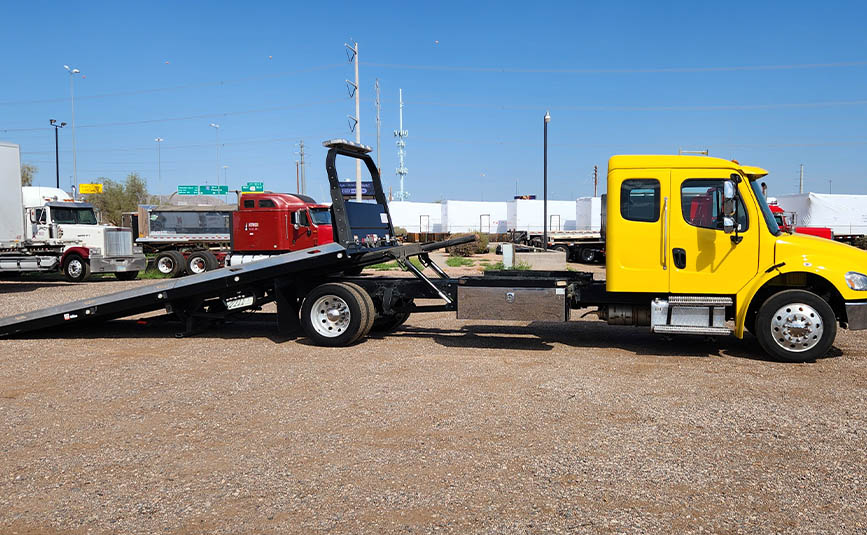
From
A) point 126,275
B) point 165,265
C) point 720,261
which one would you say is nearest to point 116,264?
point 126,275

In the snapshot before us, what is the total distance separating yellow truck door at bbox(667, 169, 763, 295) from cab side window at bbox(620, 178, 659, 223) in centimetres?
20

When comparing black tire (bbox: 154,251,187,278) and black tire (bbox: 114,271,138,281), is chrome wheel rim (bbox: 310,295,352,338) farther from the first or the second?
black tire (bbox: 114,271,138,281)

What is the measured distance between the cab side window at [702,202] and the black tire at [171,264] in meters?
18.7

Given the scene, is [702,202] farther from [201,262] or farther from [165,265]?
[165,265]

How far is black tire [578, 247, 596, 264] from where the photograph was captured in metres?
28.0

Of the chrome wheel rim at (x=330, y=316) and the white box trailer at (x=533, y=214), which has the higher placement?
the white box trailer at (x=533, y=214)

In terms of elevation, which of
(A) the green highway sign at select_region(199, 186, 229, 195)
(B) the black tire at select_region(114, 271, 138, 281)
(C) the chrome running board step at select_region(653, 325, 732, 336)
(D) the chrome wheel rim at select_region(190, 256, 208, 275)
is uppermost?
(A) the green highway sign at select_region(199, 186, 229, 195)

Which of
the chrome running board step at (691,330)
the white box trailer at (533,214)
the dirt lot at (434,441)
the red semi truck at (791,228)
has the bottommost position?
the dirt lot at (434,441)

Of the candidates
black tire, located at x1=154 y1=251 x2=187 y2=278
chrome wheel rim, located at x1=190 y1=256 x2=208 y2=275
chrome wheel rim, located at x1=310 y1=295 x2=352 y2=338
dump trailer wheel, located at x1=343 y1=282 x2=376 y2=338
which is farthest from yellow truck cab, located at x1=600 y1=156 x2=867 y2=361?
black tire, located at x1=154 y1=251 x2=187 y2=278

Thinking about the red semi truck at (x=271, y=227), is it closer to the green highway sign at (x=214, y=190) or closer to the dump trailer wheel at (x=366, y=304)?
the dump trailer wheel at (x=366, y=304)

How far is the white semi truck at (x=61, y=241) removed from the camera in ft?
59.0

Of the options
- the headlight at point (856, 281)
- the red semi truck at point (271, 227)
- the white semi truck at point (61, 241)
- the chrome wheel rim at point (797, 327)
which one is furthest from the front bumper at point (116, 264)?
the headlight at point (856, 281)

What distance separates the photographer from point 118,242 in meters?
21.5

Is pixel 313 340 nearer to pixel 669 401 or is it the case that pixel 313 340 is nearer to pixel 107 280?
pixel 669 401
